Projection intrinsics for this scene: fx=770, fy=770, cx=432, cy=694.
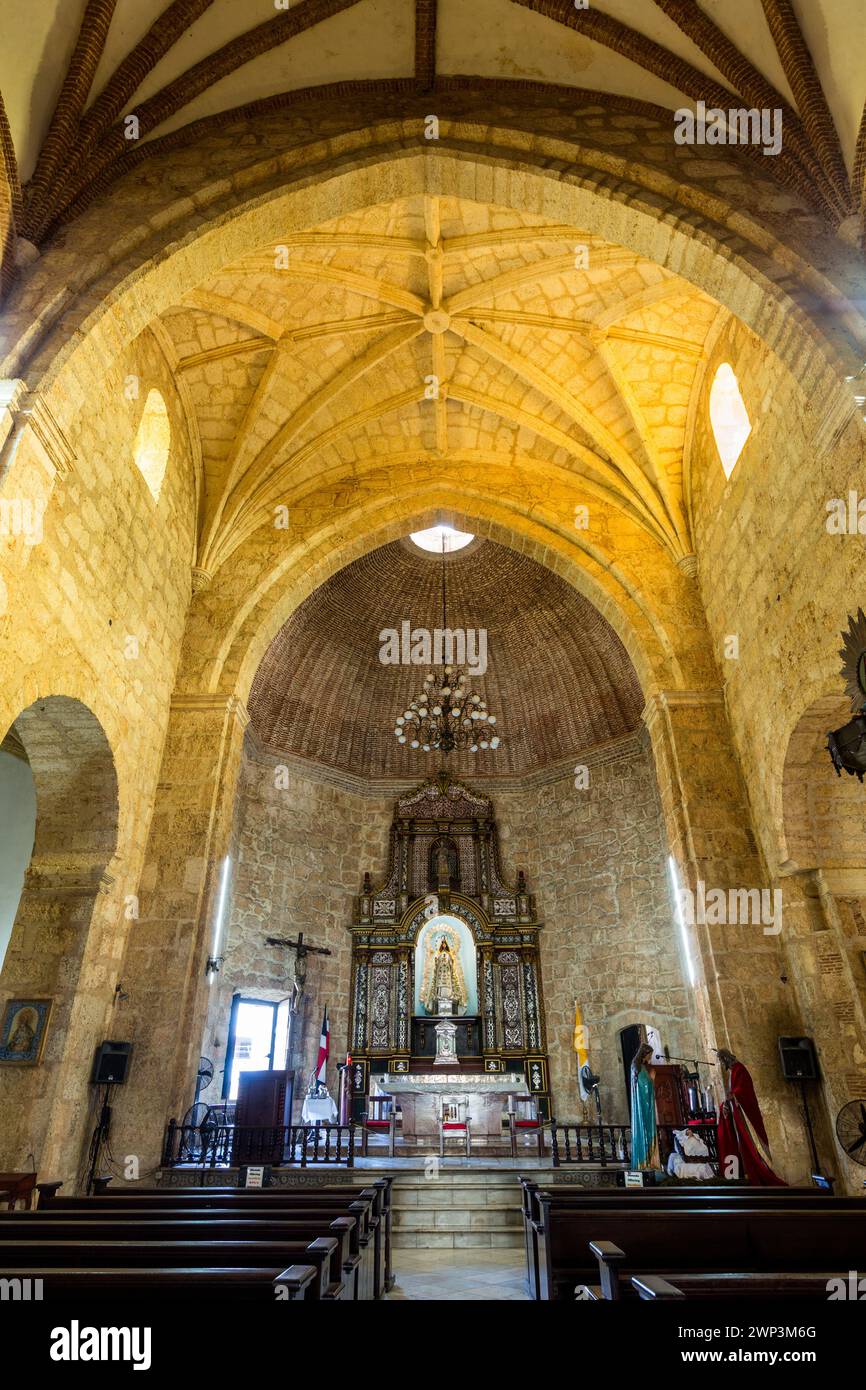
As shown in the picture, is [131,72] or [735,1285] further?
[131,72]

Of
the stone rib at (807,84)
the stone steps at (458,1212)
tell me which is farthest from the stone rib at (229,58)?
the stone steps at (458,1212)

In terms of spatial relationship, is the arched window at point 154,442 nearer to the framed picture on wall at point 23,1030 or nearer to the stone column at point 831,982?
the framed picture on wall at point 23,1030

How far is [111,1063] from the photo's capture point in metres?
8.95

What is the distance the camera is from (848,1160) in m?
7.96

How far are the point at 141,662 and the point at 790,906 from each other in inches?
345

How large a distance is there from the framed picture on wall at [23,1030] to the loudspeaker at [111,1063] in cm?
95

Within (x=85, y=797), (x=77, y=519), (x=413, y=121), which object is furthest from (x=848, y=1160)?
(x=413, y=121)

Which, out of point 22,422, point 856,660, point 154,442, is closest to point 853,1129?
point 856,660

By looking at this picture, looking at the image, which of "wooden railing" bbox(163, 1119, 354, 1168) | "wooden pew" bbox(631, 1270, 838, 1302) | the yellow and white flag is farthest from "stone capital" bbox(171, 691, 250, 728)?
"wooden pew" bbox(631, 1270, 838, 1302)

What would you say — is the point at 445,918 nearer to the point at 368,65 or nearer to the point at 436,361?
the point at 436,361

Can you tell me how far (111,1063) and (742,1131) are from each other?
7.12 metres

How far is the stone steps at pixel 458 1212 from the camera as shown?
852cm

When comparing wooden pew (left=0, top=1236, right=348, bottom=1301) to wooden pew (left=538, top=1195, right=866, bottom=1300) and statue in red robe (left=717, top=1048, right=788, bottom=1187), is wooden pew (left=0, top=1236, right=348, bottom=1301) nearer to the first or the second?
wooden pew (left=538, top=1195, right=866, bottom=1300)

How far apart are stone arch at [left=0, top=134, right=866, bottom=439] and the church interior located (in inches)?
1.8
